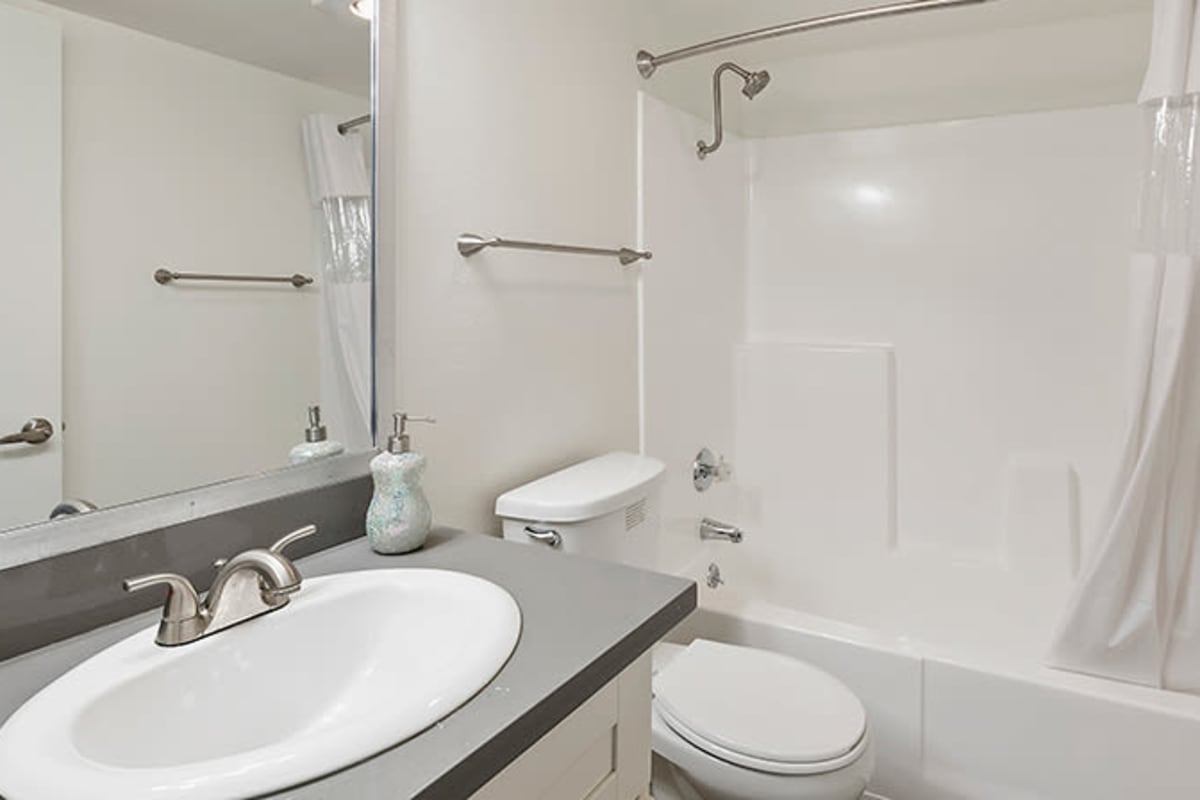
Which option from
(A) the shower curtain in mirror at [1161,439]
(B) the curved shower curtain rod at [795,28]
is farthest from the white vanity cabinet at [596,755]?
(B) the curved shower curtain rod at [795,28]

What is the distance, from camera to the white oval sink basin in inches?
22.5

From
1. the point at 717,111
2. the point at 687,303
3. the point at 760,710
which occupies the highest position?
the point at 717,111

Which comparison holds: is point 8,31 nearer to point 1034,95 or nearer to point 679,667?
point 679,667

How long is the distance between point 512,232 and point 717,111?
102 cm

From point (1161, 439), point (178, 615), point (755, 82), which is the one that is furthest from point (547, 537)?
point (755, 82)

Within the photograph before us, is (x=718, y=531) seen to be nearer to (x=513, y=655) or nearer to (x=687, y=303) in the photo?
(x=687, y=303)

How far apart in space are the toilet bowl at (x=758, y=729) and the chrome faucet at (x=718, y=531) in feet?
2.26

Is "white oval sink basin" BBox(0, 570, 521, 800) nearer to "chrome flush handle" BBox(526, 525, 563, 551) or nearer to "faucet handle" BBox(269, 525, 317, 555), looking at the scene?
"faucet handle" BBox(269, 525, 317, 555)

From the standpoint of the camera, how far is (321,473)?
3.78 feet

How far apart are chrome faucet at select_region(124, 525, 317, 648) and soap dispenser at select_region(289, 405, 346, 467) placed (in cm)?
29

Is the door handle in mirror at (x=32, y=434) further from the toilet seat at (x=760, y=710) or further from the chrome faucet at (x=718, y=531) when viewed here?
the chrome faucet at (x=718, y=531)

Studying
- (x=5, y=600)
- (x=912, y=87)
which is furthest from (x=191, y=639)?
(x=912, y=87)

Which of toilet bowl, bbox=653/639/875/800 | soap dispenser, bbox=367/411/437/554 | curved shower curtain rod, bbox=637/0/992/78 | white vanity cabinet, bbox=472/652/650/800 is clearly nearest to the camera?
white vanity cabinet, bbox=472/652/650/800

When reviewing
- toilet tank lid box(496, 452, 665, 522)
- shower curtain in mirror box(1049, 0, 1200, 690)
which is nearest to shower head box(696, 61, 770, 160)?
shower curtain in mirror box(1049, 0, 1200, 690)
